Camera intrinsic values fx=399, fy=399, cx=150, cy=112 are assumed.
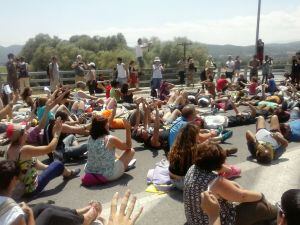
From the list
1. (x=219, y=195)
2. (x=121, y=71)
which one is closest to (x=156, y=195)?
(x=219, y=195)

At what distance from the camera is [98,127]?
613cm

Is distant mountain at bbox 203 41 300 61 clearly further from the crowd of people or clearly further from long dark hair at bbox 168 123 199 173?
long dark hair at bbox 168 123 199 173

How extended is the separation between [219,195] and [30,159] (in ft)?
9.15

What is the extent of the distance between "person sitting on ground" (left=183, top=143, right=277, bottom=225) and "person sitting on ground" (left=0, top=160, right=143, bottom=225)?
0.66m

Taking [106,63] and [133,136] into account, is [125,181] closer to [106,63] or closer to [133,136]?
[133,136]

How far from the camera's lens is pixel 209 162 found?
4.10 meters

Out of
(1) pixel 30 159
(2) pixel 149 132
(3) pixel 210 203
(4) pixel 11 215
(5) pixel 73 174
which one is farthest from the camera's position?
(2) pixel 149 132

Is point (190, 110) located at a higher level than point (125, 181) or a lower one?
higher

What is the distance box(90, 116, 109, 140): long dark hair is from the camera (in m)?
6.06

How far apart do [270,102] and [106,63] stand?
4126 cm

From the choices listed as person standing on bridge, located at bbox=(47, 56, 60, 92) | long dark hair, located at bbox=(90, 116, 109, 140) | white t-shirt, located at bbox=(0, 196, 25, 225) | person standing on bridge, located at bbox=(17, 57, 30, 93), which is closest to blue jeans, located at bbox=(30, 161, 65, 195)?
long dark hair, located at bbox=(90, 116, 109, 140)

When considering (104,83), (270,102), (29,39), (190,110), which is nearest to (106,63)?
(29,39)

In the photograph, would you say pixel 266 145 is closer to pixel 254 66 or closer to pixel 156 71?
pixel 156 71

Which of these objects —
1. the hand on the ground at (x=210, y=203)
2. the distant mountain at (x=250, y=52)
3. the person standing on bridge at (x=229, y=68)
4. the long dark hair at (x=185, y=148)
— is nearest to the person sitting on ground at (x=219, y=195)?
the hand on the ground at (x=210, y=203)
